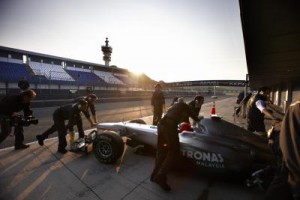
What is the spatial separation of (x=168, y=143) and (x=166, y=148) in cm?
19

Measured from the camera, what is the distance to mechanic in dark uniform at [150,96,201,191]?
298cm

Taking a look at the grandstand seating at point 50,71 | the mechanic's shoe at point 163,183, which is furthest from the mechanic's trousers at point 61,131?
the grandstand seating at point 50,71

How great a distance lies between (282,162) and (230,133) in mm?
1607

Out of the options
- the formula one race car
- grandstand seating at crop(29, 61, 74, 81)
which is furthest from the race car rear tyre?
grandstand seating at crop(29, 61, 74, 81)

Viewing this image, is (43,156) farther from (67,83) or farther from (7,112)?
(67,83)

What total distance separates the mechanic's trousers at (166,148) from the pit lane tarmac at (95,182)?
0.34m

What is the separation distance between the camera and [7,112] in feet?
13.6

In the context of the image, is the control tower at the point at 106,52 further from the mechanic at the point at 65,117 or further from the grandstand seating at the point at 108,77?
the mechanic at the point at 65,117

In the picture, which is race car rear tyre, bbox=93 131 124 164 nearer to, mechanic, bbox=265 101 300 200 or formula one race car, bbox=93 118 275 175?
formula one race car, bbox=93 118 275 175

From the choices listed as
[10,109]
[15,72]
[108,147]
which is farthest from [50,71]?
[108,147]

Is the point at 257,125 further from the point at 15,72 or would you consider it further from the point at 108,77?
the point at 108,77

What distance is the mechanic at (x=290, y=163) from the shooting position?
1387mm

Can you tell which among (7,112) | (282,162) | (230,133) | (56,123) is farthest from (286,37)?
(7,112)

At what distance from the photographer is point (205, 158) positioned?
303cm
